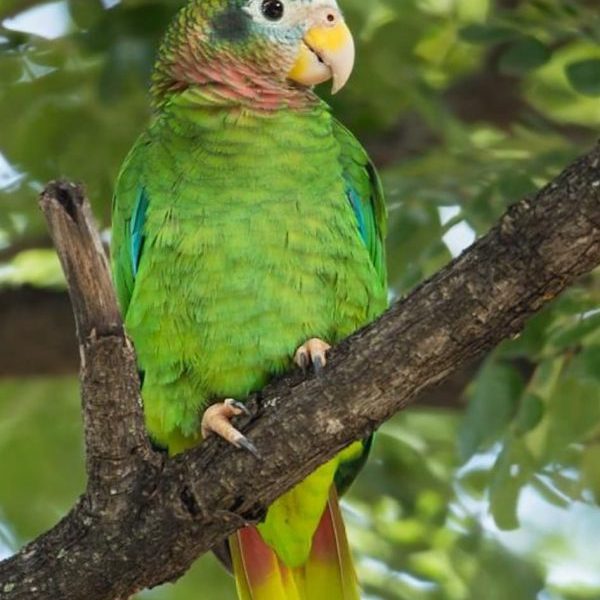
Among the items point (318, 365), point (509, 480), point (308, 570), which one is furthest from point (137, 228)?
point (509, 480)

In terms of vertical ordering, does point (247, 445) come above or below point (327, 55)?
below

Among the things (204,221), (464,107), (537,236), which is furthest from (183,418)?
(464,107)

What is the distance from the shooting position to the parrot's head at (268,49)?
9.95 ft

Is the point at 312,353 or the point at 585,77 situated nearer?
the point at 312,353

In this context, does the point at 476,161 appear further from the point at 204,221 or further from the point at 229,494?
the point at 229,494

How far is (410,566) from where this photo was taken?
397 cm

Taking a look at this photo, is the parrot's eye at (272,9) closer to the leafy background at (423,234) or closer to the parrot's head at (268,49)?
the parrot's head at (268,49)

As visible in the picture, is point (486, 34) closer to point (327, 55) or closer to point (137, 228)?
point (327, 55)

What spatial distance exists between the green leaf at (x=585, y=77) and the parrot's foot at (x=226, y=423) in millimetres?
1187

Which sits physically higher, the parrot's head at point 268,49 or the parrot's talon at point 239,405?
the parrot's head at point 268,49

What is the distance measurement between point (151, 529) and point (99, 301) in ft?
1.52

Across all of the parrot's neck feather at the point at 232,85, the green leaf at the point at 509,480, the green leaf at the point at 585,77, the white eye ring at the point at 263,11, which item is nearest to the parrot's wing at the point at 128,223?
the parrot's neck feather at the point at 232,85

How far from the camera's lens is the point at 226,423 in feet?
8.17

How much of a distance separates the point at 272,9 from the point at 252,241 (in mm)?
602
